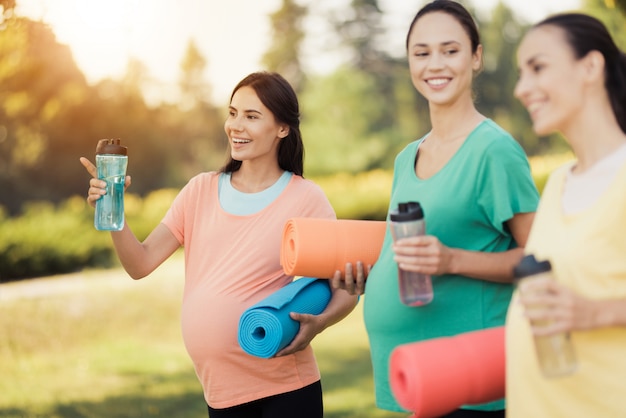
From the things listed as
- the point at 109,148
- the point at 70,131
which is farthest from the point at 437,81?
the point at 70,131

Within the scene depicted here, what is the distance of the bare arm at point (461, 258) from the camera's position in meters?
2.14

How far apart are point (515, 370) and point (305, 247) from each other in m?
1.10

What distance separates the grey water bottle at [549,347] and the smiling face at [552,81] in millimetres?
337

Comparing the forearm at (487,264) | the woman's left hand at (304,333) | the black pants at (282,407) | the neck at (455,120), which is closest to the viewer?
the forearm at (487,264)

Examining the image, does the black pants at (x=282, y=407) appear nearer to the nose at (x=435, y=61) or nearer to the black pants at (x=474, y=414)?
the black pants at (x=474, y=414)

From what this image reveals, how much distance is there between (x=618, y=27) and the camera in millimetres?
24641

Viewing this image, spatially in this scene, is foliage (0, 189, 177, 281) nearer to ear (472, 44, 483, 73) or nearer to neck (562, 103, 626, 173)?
ear (472, 44, 483, 73)

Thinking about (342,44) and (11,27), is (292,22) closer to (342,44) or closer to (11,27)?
(342,44)

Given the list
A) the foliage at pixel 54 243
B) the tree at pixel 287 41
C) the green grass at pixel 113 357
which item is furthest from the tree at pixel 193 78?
the green grass at pixel 113 357

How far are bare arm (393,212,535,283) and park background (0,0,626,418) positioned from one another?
1160 mm

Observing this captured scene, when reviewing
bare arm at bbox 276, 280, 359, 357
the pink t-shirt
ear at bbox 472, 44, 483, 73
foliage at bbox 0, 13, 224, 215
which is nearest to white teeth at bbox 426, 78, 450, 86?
ear at bbox 472, 44, 483, 73

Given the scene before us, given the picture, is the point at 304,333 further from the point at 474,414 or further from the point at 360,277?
the point at 474,414

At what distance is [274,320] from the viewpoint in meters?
2.86

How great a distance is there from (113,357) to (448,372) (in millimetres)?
7258
